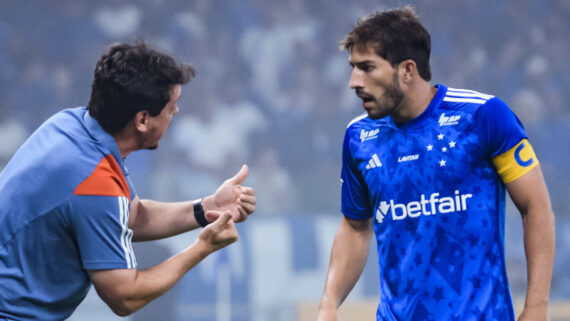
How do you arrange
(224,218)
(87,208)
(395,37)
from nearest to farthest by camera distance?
(87,208) → (224,218) → (395,37)

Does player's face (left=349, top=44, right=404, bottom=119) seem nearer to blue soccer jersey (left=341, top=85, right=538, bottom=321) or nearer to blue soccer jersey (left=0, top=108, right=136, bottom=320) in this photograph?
blue soccer jersey (left=341, top=85, right=538, bottom=321)

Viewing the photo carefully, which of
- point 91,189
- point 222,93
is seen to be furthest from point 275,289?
point 91,189

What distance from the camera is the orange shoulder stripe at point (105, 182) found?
189 cm

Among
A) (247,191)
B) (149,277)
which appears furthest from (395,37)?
(149,277)

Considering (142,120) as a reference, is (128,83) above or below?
above

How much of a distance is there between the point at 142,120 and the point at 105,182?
30cm

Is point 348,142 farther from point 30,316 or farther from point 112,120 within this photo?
point 30,316

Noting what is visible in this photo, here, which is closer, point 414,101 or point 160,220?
point 414,101

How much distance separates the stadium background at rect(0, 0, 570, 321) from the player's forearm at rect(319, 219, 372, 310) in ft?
11.8

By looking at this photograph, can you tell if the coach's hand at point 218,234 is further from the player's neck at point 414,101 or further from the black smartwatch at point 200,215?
the player's neck at point 414,101

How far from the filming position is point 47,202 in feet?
6.16

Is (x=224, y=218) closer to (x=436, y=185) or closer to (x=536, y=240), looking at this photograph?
(x=436, y=185)

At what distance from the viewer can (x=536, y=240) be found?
196 cm

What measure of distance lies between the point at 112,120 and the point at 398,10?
1.07m
